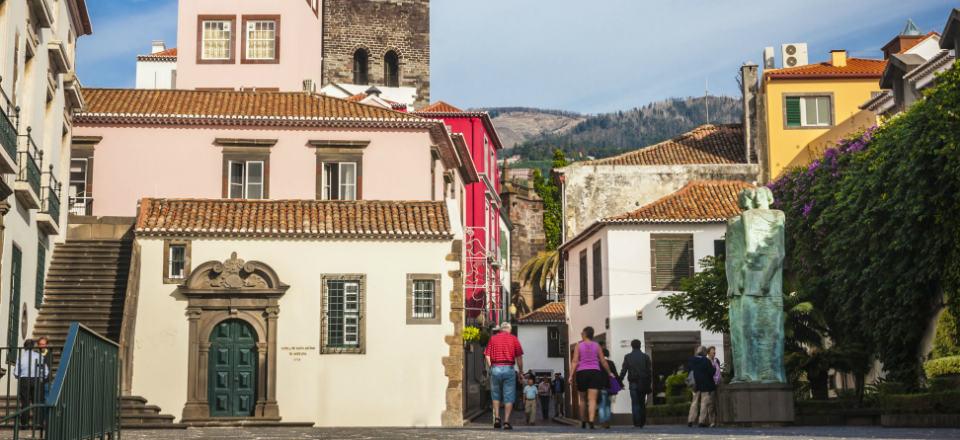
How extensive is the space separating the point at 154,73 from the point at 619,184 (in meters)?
23.3

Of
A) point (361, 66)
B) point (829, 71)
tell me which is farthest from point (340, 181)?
point (361, 66)

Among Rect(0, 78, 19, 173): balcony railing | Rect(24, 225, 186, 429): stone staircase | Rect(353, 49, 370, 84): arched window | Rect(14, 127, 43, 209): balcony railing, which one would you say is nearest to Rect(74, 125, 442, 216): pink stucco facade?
Rect(24, 225, 186, 429): stone staircase

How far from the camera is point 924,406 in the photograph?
20.8m

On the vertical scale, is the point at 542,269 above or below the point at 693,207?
below

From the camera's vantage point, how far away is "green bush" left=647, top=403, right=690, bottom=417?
2883 cm

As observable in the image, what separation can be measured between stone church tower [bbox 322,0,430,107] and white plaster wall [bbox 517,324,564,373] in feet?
41.2

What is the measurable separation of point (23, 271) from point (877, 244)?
1752cm

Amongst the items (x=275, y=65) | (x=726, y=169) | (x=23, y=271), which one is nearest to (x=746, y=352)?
(x=23, y=271)

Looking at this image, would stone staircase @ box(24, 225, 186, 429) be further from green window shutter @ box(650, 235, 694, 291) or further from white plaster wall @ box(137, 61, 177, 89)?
white plaster wall @ box(137, 61, 177, 89)

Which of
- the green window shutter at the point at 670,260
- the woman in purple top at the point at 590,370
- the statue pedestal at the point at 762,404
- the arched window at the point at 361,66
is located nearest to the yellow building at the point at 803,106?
the green window shutter at the point at 670,260

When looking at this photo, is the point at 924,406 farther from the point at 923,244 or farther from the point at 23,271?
the point at 23,271

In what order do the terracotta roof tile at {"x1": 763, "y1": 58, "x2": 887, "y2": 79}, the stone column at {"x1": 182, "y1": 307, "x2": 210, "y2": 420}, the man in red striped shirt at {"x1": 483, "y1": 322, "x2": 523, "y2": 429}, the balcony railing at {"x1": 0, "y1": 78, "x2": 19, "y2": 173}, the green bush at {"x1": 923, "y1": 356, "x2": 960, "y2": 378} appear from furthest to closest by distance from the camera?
the terracotta roof tile at {"x1": 763, "y1": 58, "x2": 887, "y2": 79} < the stone column at {"x1": 182, "y1": 307, "x2": 210, "y2": 420} < the green bush at {"x1": 923, "y1": 356, "x2": 960, "y2": 378} < the man in red striped shirt at {"x1": 483, "y1": 322, "x2": 523, "y2": 429} < the balcony railing at {"x1": 0, "y1": 78, "x2": 19, "y2": 173}

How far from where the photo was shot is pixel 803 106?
49625mm

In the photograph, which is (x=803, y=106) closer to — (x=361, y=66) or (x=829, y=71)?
(x=829, y=71)
